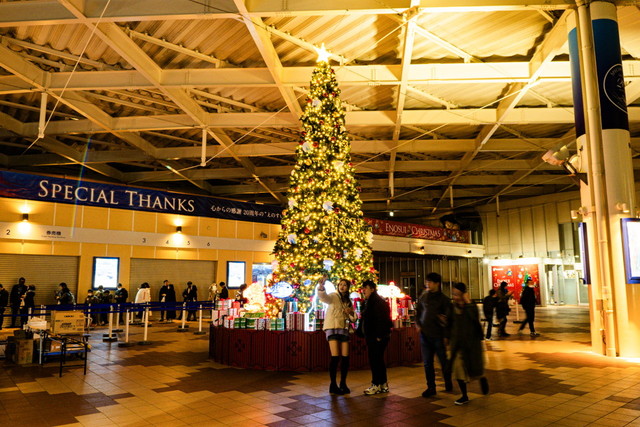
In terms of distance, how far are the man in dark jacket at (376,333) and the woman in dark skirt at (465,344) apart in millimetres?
866

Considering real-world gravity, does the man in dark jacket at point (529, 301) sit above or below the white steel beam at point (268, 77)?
below

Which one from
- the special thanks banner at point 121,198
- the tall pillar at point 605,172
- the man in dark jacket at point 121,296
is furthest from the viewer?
the man in dark jacket at point 121,296

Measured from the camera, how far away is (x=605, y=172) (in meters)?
9.02

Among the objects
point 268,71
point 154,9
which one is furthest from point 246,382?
point 268,71

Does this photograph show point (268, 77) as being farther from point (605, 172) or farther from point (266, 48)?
point (605, 172)

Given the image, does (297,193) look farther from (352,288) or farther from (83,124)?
(83,124)

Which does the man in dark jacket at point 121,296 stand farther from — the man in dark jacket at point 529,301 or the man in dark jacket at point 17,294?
the man in dark jacket at point 529,301

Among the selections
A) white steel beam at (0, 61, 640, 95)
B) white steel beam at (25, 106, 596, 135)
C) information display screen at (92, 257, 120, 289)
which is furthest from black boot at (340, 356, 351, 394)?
information display screen at (92, 257, 120, 289)

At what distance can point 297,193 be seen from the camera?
8.95 meters

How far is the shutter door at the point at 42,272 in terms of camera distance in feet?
50.4

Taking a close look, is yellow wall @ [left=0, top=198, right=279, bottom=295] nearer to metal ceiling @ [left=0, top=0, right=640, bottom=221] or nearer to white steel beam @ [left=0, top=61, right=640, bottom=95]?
metal ceiling @ [left=0, top=0, right=640, bottom=221]

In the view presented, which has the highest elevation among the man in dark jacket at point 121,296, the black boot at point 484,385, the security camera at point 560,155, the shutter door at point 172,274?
the security camera at point 560,155

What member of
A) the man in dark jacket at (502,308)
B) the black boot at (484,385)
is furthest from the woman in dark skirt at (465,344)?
the man in dark jacket at (502,308)

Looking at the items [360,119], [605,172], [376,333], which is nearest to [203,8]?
[376,333]
